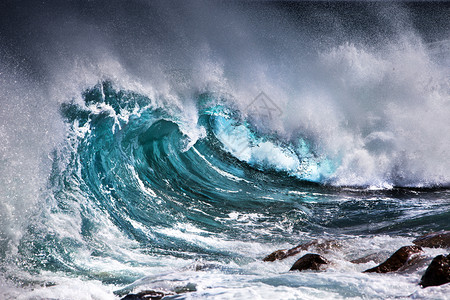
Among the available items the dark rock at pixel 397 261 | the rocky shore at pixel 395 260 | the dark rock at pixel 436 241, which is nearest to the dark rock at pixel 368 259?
the rocky shore at pixel 395 260

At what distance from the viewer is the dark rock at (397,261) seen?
4.01 meters

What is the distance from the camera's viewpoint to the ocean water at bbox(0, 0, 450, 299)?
4.90 m

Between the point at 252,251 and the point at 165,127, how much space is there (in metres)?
5.02

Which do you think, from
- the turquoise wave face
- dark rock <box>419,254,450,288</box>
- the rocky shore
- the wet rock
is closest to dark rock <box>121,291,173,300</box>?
the rocky shore

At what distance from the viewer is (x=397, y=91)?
11.4m

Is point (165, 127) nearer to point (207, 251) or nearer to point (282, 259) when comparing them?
point (207, 251)

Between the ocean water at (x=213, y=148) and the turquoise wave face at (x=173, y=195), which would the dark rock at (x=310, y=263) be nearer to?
the ocean water at (x=213, y=148)

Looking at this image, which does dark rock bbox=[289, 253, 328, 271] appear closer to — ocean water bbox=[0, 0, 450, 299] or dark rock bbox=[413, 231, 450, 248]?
ocean water bbox=[0, 0, 450, 299]

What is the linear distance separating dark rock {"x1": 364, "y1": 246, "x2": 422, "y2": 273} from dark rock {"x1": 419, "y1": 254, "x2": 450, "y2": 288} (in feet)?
1.99

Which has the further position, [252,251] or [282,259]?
[252,251]

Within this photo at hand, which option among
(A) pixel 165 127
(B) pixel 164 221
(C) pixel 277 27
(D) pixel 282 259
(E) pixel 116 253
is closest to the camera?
(D) pixel 282 259

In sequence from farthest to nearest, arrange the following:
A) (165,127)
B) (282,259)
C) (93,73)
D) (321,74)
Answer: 1. (321,74)
2. (165,127)
3. (93,73)
4. (282,259)

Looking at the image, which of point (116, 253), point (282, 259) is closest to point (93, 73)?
point (116, 253)

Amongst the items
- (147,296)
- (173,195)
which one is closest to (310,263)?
(147,296)
